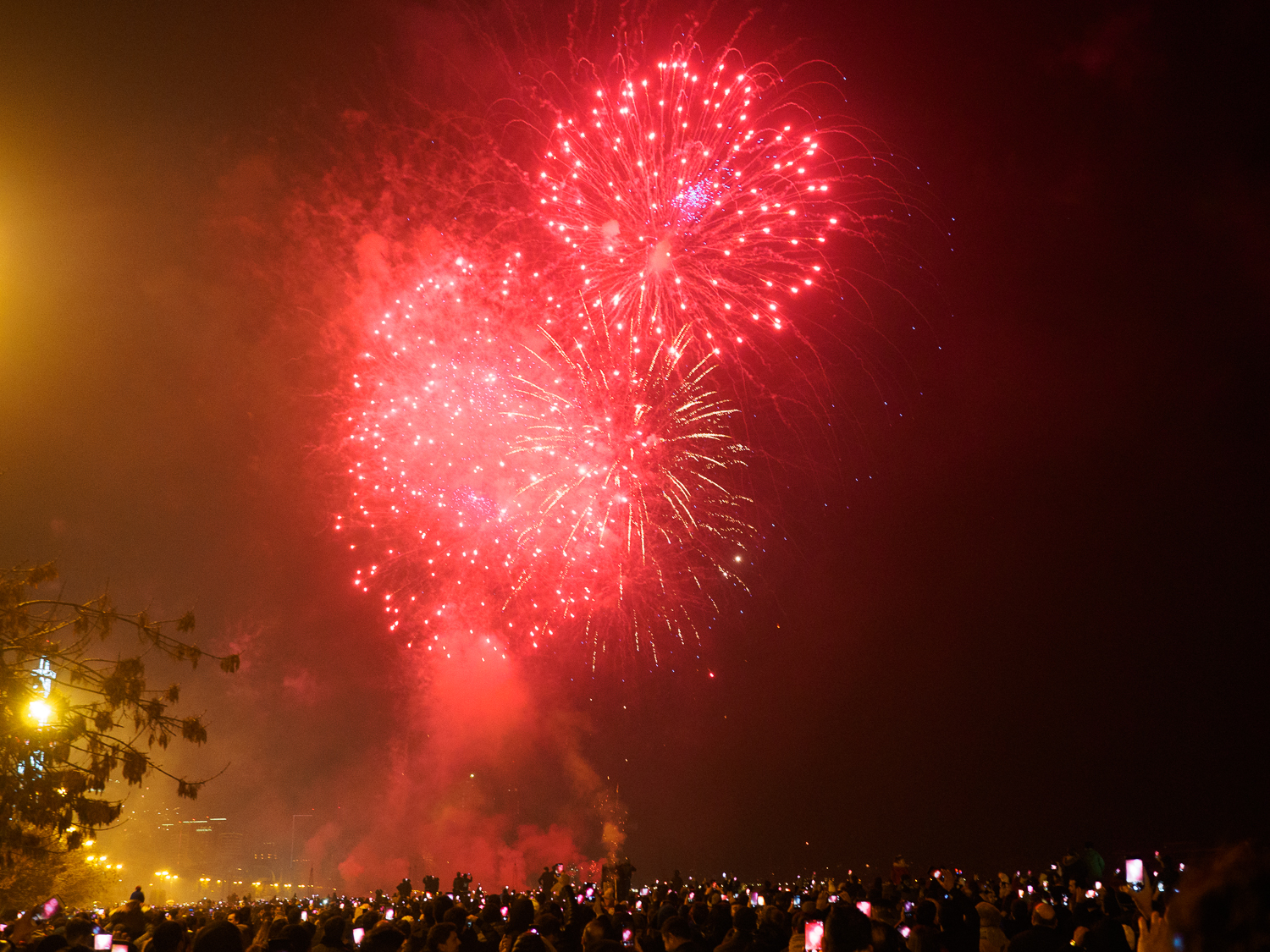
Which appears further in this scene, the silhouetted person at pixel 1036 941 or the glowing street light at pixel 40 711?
the glowing street light at pixel 40 711

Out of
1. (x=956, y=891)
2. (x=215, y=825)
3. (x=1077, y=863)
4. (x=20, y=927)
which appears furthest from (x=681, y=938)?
(x=215, y=825)

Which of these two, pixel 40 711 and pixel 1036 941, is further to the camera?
pixel 40 711

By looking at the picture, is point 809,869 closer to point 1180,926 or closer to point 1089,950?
point 1089,950

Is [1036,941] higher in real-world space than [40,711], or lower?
lower

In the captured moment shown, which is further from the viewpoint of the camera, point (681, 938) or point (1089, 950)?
point (681, 938)

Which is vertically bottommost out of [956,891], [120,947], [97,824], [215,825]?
[120,947]

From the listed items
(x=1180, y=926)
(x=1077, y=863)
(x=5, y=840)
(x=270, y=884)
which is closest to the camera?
(x=1180, y=926)

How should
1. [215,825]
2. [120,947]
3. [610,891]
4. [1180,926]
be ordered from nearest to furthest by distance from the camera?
1. [1180,926]
2. [120,947]
3. [610,891]
4. [215,825]

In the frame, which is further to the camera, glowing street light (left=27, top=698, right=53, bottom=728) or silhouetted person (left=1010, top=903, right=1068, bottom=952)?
glowing street light (left=27, top=698, right=53, bottom=728)

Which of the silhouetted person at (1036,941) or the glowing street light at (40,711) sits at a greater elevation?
the glowing street light at (40,711)

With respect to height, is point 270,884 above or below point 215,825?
below

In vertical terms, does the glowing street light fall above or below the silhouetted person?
above
